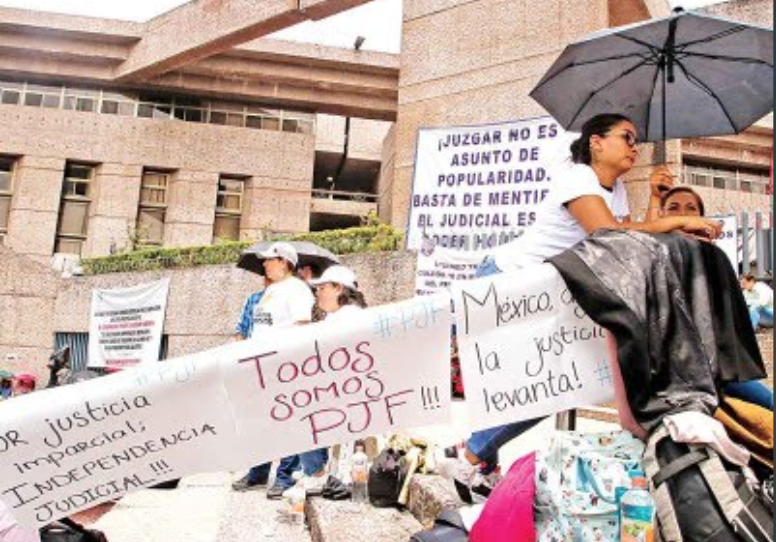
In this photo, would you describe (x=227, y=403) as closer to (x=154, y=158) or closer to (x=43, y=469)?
(x=43, y=469)

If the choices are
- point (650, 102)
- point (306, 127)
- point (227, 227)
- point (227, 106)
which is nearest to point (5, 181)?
point (227, 227)

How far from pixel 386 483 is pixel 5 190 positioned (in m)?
20.4

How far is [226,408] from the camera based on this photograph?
6.18 feet

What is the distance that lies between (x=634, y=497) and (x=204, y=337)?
13.4 meters

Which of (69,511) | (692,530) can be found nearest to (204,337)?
(69,511)

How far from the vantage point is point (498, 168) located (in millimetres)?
6621

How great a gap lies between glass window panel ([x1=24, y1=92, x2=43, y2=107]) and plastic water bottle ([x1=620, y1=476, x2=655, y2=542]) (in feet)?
73.2

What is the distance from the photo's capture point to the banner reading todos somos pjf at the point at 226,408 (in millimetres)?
1807

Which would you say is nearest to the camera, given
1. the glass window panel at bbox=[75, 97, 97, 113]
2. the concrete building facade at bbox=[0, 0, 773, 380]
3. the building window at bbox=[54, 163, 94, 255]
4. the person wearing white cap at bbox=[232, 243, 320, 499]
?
the person wearing white cap at bbox=[232, 243, 320, 499]

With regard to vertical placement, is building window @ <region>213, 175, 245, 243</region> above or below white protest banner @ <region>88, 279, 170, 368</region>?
above

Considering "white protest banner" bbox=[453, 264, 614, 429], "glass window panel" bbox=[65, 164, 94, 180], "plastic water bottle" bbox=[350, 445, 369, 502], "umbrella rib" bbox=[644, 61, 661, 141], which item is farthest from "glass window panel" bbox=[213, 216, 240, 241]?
"white protest banner" bbox=[453, 264, 614, 429]

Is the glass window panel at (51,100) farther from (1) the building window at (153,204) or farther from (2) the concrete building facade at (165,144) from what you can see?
(1) the building window at (153,204)

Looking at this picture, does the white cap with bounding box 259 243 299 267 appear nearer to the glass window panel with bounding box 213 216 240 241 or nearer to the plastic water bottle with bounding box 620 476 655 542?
the plastic water bottle with bounding box 620 476 655 542

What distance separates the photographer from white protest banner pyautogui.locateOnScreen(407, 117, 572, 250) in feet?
21.2
